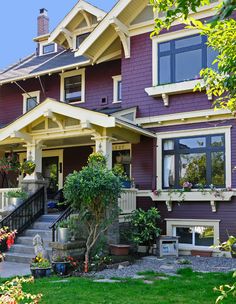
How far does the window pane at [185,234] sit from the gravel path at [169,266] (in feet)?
2.38

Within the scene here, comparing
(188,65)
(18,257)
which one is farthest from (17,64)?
(18,257)

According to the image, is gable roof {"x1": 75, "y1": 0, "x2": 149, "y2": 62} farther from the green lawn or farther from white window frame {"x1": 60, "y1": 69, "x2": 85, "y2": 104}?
the green lawn

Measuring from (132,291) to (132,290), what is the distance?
0.23 feet

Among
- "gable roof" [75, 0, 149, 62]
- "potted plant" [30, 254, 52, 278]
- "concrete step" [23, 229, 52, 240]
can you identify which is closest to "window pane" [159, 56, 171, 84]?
"gable roof" [75, 0, 149, 62]

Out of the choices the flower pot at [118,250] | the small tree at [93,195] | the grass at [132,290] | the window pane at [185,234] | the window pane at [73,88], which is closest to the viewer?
the grass at [132,290]

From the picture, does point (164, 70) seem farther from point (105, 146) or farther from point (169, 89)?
point (105, 146)

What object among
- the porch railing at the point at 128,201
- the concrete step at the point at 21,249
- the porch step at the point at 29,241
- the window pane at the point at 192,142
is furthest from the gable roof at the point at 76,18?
the concrete step at the point at 21,249

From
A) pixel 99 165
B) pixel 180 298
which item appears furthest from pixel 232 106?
pixel 99 165

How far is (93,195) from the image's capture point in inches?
338

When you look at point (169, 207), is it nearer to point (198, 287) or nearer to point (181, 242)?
point (181, 242)

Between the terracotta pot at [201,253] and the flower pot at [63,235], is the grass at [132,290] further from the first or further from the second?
the terracotta pot at [201,253]

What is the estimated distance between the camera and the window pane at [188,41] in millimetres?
11203

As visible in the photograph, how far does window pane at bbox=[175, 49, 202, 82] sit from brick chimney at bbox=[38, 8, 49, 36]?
10170 mm

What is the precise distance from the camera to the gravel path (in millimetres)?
8265
